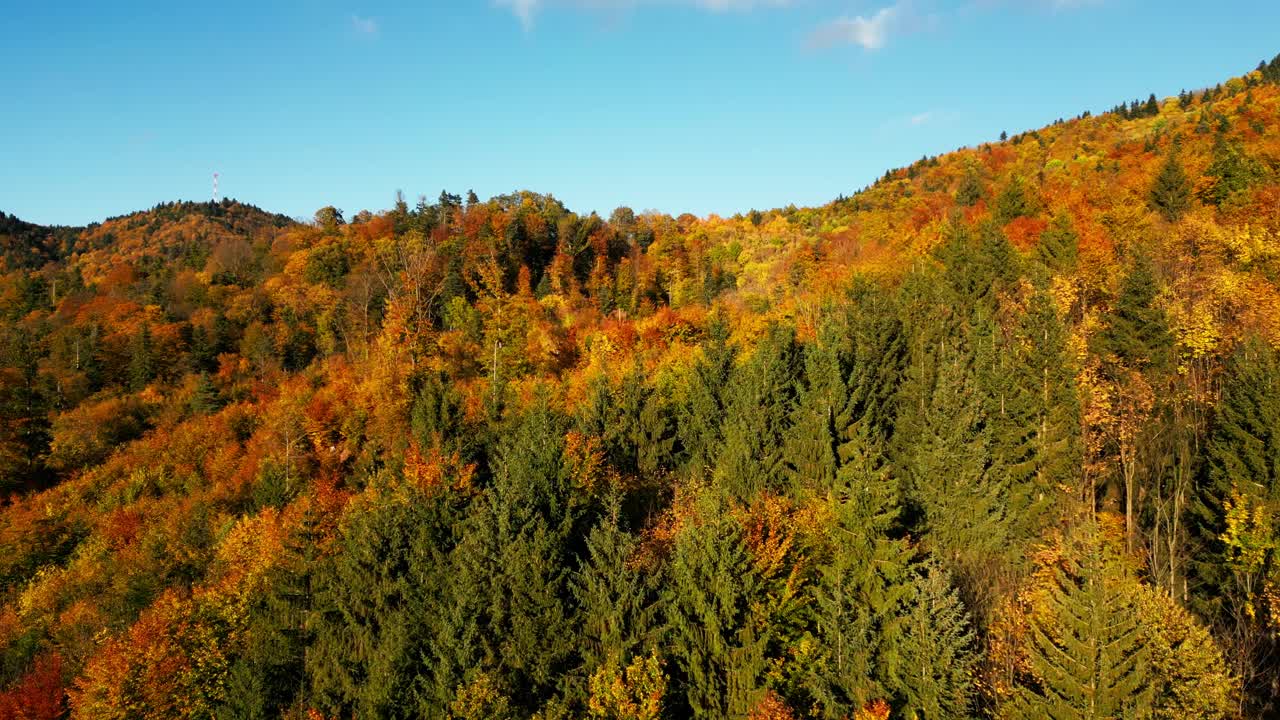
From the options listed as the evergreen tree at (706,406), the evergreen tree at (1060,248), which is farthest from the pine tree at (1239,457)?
the evergreen tree at (706,406)

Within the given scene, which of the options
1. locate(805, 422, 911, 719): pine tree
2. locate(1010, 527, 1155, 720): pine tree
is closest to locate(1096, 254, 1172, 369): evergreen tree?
locate(805, 422, 911, 719): pine tree

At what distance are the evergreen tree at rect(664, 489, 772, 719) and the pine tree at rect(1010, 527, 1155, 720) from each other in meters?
8.87

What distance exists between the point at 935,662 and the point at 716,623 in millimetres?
7355

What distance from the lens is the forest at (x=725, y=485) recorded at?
83.2ft

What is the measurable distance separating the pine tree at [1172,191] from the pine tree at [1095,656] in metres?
45.9

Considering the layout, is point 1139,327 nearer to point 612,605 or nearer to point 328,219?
point 612,605

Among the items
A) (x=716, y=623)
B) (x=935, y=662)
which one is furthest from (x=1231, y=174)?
(x=716, y=623)

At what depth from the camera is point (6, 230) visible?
5694 inches

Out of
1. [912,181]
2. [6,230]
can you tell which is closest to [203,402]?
[912,181]

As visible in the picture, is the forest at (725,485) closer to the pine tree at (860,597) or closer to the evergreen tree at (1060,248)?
the pine tree at (860,597)

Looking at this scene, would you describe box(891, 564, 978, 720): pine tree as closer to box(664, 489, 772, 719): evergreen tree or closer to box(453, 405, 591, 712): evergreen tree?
box(664, 489, 772, 719): evergreen tree

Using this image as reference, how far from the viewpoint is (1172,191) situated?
54.7 metres

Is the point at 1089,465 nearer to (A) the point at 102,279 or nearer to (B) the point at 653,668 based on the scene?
(B) the point at 653,668

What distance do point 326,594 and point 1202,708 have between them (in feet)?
113
